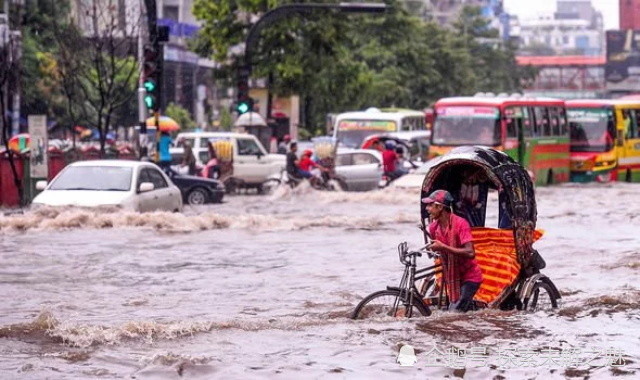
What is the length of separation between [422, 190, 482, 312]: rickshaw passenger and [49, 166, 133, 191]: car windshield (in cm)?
1228

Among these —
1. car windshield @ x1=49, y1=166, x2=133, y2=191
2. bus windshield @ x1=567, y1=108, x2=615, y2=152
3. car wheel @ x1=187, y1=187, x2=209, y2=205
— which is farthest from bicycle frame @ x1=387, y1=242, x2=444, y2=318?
bus windshield @ x1=567, y1=108, x2=615, y2=152

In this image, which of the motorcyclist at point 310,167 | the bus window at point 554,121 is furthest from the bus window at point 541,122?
the motorcyclist at point 310,167

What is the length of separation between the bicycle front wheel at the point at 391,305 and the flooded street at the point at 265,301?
0.11 m

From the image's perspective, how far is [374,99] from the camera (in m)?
68.5

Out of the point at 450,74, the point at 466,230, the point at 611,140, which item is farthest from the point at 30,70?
the point at 466,230

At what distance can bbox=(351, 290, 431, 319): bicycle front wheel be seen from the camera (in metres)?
13.5

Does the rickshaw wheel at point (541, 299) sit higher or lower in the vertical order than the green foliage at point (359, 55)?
lower

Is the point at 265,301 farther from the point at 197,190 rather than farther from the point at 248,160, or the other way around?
the point at 248,160

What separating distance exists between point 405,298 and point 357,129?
3863cm

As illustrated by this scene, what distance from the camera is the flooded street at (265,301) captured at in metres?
12.7

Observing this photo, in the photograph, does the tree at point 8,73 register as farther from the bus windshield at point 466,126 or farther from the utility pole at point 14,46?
the bus windshield at point 466,126

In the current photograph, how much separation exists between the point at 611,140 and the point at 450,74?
116 feet

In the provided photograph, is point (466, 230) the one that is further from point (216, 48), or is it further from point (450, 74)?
point (450, 74)

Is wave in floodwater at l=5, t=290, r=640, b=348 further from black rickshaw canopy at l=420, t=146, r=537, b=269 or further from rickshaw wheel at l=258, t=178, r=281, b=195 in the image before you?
rickshaw wheel at l=258, t=178, r=281, b=195
